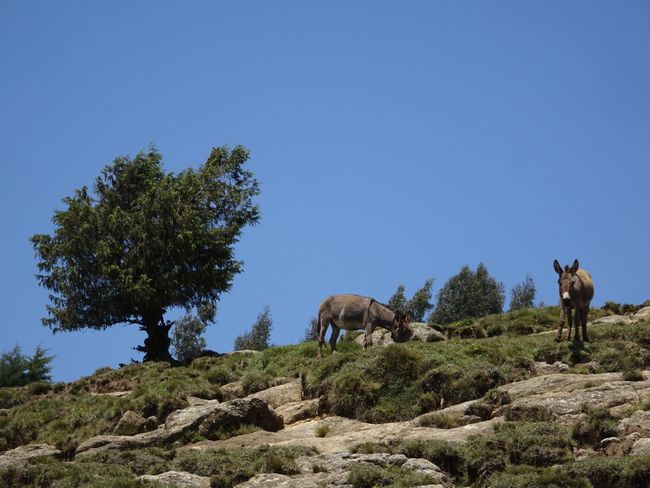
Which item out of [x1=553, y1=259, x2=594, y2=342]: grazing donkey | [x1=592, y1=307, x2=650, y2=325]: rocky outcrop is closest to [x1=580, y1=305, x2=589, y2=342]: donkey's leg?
[x1=553, y1=259, x2=594, y2=342]: grazing donkey

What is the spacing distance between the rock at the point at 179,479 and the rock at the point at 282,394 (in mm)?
9748

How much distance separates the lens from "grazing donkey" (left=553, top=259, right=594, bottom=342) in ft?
120

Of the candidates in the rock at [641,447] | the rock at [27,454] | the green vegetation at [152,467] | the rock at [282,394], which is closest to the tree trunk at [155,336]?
the rock at [282,394]

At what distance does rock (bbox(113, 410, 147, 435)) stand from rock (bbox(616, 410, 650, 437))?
1558cm

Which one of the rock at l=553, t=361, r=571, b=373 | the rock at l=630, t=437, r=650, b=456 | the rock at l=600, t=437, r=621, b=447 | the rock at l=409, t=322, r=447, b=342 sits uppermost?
the rock at l=409, t=322, r=447, b=342

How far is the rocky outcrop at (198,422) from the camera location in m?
31.6

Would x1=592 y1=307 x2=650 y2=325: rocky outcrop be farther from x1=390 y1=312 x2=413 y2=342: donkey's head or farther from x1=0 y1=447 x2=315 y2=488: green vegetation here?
x1=0 y1=447 x2=315 y2=488: green vegetation

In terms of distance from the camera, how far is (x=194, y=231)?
55344 millimetres

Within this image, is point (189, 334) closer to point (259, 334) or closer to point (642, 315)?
point (259, 334)

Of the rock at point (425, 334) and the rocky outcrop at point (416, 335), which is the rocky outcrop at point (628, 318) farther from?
the rocky outcrop at point (416, 335)

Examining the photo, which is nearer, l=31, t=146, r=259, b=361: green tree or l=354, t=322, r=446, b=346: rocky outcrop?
l=354, t=322, r=446, b=346: rocky outcrop

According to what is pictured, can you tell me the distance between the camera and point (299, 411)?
34.5m

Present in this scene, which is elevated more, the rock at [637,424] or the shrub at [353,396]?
the shrub at [353,396]

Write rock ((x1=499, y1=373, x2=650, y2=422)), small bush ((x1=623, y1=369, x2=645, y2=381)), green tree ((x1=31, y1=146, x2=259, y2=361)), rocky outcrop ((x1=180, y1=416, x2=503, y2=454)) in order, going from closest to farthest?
rock ((x1=499, y1=373, x2=650, y2=422))
rocky outcrop ((x1=180, y1=416, x2=503, y2=454))
small bush ((x1=623, y1=369, x2=645, y2=381))
green tree ((x1=31, y1=146, x2=259, y2=361))
